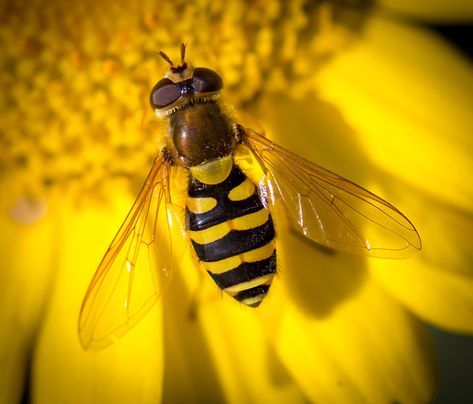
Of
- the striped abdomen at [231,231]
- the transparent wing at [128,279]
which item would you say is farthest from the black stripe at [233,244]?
the transparent wing at [128,279]

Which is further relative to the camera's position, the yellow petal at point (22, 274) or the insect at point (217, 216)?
the yellow petal at point (22, 274)

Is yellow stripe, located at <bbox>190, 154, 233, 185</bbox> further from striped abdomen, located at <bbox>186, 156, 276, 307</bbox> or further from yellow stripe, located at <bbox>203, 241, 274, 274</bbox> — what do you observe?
yellow stripe, located at <bbox>203, 241, 274, 274</bbox>

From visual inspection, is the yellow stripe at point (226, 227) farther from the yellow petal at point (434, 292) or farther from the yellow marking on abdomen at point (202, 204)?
the yellow petal at point (434, 292)

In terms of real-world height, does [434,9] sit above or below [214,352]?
above

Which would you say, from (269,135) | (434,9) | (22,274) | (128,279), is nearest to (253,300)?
(128,279)

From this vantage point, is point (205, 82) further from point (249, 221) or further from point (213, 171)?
point (249, 221)

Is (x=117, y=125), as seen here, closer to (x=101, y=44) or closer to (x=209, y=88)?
(x=101, y=44)
